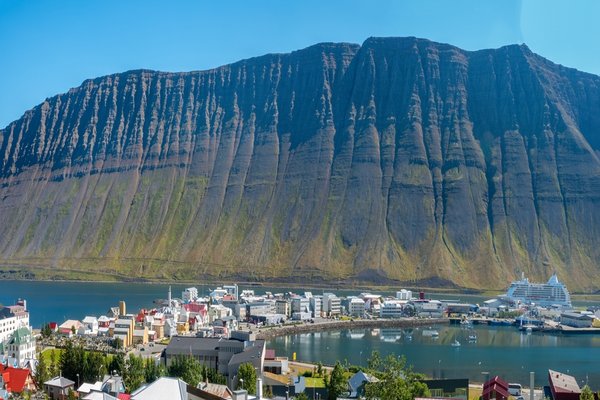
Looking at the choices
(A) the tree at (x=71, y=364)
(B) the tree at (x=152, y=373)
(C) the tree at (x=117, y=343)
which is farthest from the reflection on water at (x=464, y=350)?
(A) the tree at (x=71, y=364)

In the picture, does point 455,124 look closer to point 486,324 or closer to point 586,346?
point 486,324

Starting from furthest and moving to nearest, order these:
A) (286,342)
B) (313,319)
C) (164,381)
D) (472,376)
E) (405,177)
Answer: (405,177)
(313,319)
(286,342)
(472,376)
(164,381)

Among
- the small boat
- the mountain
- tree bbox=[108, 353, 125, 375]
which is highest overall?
the mountain

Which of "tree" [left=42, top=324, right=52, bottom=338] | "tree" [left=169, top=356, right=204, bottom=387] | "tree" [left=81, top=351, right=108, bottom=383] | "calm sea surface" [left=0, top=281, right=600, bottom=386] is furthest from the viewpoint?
"tree" [left=42, top=324, right=52, bottom=338]

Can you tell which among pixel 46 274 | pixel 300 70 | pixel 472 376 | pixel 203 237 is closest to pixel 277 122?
pixel 300 70

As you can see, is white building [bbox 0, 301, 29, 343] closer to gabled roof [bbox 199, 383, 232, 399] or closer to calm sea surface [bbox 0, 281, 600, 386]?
calm sea surface [bbox 0, 281, 600, 386]

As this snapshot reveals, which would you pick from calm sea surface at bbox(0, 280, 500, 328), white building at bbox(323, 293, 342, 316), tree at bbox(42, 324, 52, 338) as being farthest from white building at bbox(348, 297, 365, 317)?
tree at bbox(42, 324, 52, 338)

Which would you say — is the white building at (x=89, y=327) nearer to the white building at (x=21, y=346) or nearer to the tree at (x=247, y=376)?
the white building at (x=21, y=346)

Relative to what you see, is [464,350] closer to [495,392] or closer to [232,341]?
[232,341]
